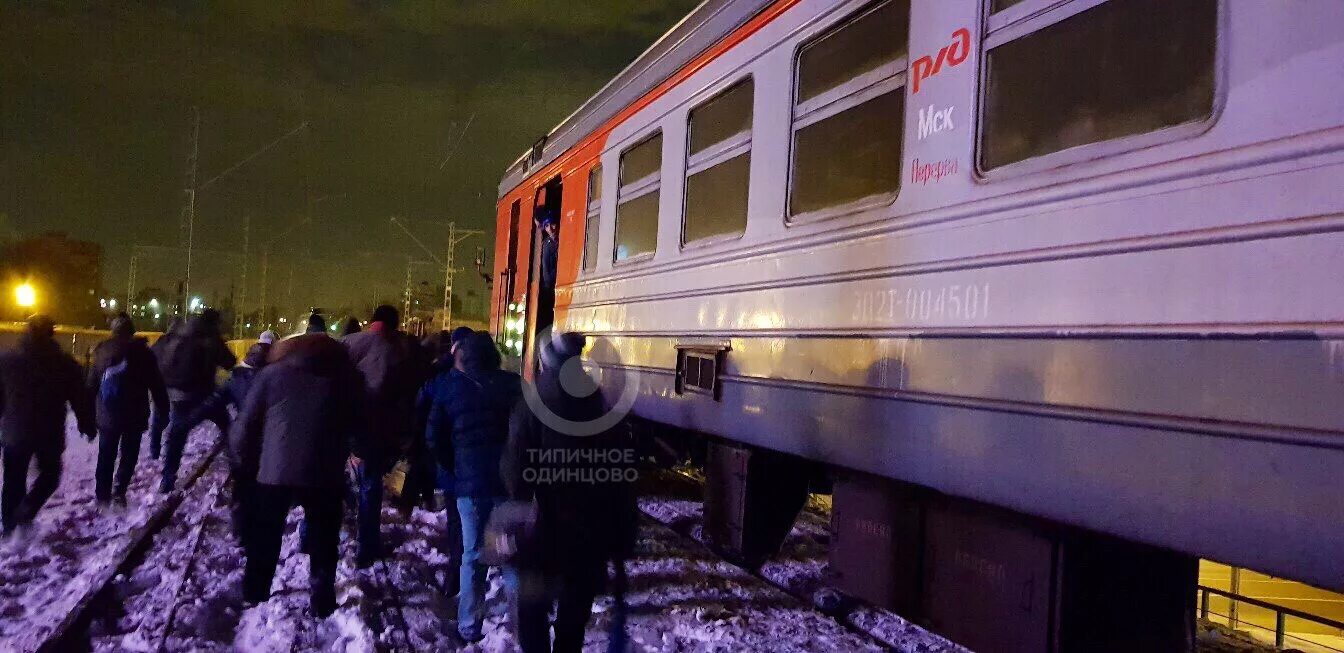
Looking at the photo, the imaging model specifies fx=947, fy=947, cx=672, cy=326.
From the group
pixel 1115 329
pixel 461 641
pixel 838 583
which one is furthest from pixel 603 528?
pixel 1115 329

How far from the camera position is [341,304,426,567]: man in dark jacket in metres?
6.16

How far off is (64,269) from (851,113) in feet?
249

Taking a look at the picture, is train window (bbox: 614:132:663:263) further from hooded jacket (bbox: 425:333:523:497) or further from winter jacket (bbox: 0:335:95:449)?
winter jacket (bbox: 0:335:95:449)

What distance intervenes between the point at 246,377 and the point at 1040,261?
17.4ft

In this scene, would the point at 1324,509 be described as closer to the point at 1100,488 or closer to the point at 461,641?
the point at 1100,488

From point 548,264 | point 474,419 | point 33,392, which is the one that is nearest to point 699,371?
point 474,419

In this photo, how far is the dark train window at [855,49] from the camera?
370 centimetres

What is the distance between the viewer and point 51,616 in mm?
5051

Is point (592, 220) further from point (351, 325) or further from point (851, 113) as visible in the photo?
point (851, 113)

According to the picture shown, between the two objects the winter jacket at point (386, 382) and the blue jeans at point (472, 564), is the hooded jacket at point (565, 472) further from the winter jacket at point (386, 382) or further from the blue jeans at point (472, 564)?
the winter jacket at point (386, 382)

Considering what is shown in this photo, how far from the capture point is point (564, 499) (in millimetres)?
3842

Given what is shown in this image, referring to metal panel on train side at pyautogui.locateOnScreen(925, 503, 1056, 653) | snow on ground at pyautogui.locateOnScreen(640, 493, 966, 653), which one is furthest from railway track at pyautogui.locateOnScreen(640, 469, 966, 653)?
metal panel on train side at pyautogui.locateOnScreen(925, 503, 1056, 653)

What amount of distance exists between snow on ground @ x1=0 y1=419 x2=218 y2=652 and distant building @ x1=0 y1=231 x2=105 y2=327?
6087cm

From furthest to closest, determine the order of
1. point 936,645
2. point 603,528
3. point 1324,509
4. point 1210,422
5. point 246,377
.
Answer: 1. point 246,377
2. point 936,645
3. point 603,528
4. point 1210,422
5. point 1324,509
